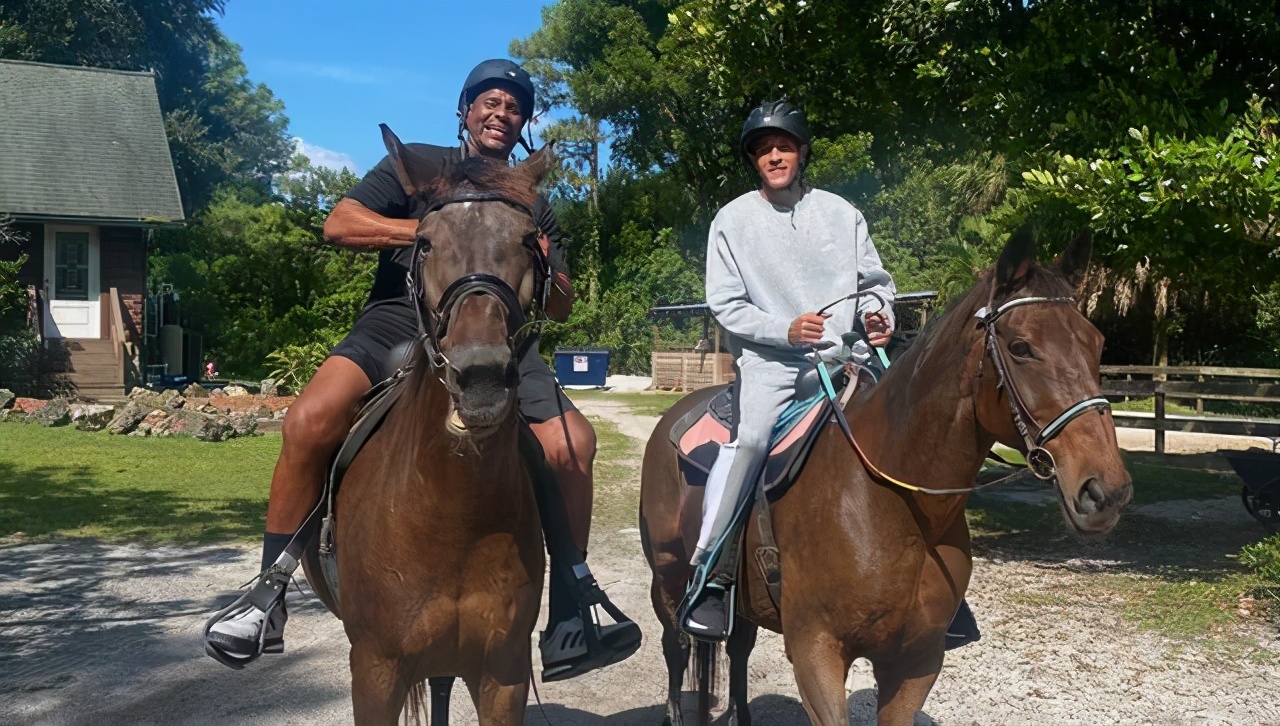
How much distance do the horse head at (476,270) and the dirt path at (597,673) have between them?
3.17 m

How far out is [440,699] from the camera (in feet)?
14.4

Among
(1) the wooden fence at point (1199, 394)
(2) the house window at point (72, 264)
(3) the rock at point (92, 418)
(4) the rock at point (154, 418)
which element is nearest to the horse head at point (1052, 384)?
(1) the wooden fence at point (1199, 394)

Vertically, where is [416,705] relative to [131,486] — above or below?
above

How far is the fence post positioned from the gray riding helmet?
50.9ft

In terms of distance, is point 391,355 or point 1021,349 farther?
point 391,355

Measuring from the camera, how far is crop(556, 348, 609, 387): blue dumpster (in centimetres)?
3538

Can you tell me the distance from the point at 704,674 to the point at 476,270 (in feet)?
10.1

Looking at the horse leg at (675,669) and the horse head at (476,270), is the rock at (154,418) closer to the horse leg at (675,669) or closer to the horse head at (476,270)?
the horse leg at (675,669)

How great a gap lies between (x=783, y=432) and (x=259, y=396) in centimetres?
2030

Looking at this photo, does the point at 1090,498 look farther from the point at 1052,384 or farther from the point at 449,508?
the point at 449,508

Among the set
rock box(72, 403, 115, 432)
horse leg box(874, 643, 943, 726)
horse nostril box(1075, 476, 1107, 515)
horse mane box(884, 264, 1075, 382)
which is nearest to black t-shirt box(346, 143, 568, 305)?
horse mane box(884, 264, 1075, 382)

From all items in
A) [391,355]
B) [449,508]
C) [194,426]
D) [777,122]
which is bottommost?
[194,426]

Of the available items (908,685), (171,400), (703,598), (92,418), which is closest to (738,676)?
(703,598)

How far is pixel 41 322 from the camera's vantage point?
24203mm
